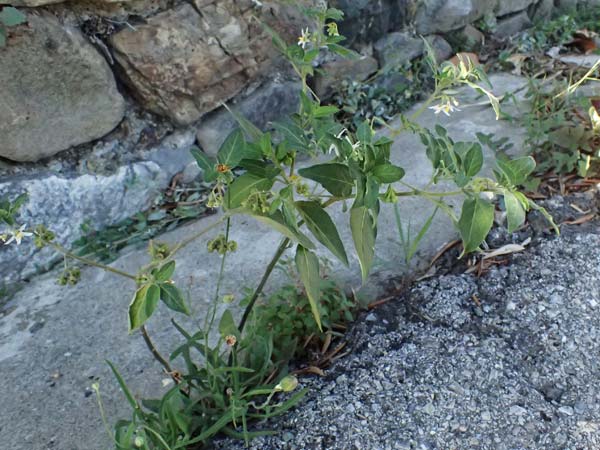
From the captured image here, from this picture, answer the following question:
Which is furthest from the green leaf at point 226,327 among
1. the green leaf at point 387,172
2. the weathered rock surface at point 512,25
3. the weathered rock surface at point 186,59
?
the weathered rock surface at point 512,25

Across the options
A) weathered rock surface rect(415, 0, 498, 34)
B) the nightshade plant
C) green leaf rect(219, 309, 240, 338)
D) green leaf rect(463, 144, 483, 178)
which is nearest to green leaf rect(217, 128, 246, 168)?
the nightshade plant

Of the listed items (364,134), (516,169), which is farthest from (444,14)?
(364,134)

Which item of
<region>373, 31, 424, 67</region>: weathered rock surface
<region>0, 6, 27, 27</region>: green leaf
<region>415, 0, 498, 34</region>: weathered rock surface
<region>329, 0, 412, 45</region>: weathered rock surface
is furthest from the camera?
<region>415, 0, 498, 34</region>: weathered rock surface

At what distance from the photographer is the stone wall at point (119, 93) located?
2.21 metres

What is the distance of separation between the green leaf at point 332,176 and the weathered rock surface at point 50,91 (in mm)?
1383

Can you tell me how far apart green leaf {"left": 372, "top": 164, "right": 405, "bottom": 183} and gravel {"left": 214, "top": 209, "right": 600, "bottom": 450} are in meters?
0.59

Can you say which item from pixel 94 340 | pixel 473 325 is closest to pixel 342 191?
pixel 473 325

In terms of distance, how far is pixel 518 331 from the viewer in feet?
5.52

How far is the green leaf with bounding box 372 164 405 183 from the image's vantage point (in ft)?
3.97

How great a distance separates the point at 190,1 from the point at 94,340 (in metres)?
1.41

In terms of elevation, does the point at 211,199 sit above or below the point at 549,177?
above

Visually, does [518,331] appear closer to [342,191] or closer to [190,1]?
[342,191]

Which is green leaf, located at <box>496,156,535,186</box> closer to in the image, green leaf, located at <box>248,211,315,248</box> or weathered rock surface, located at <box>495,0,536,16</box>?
green leaf, located at <box>248,211,315,248</box>

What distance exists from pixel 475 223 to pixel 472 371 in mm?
515
